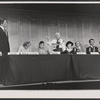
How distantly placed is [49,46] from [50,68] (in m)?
0.42

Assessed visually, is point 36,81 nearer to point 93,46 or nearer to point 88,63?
point 88,63

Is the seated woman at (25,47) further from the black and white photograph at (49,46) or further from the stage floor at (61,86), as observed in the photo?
the stage floor at (61,86)

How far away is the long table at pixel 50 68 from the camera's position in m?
3.00

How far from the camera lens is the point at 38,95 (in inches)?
117

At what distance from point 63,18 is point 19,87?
4.53ft

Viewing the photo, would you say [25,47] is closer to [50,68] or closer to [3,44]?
[3,44]

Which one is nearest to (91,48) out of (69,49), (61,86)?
(69,49)

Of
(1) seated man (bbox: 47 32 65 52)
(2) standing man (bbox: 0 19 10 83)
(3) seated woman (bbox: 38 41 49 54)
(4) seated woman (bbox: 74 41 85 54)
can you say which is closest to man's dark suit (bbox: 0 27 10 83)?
(2) standing man (bbox: 0 19 10 83)

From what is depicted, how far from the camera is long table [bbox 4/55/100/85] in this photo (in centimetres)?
300

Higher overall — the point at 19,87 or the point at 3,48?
the point at 3,48

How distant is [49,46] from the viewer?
3277mm

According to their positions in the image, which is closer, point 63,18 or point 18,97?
point 18,97

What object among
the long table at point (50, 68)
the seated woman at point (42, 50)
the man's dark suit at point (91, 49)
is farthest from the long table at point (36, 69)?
the man's dark suit at point (91, 49)

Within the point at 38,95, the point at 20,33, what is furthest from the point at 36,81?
the point at 20,33
